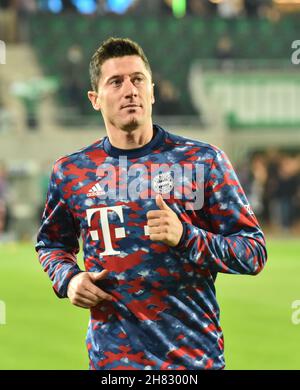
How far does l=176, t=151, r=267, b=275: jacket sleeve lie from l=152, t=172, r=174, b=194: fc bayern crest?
15 centimetres

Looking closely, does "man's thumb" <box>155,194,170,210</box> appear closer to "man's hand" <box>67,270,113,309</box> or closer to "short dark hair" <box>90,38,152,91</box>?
"man's hand" <box>67,270,113,309</box>

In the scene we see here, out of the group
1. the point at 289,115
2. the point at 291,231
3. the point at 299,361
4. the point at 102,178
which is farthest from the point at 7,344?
the point at 289,115

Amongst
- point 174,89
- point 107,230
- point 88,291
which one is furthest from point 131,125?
point 174,89

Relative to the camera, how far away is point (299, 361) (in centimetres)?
916

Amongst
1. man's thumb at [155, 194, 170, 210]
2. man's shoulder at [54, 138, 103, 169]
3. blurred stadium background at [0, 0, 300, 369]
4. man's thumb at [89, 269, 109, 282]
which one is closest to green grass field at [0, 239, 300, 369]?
blurred stadium background at [0, 0, 300, 369]

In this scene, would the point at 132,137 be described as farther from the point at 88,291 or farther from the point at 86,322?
the point at 86,322

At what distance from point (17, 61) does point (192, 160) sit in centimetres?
2859

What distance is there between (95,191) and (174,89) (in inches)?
1085

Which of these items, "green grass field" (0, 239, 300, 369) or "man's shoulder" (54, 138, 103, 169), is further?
"green grass field" (0, 239, 300, 369)

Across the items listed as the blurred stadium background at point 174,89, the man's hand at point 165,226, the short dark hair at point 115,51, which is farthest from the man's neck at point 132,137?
the blurred stadium background at point 174,89

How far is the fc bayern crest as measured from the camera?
4.52 metres

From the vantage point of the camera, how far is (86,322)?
40.0 ft

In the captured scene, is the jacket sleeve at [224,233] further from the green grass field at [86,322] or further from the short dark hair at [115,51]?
the green grass field at [86,322]

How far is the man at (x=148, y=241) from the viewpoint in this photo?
14.6 ft
